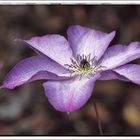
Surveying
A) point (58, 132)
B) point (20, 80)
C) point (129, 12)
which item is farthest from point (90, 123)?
point (20, 80)

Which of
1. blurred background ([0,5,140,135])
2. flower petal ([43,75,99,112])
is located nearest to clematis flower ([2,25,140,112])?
flower petal ([43,75,99,112])

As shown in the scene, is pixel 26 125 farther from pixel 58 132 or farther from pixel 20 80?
pixel 20 80

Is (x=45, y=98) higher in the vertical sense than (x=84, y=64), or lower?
lower

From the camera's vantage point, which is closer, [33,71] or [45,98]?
[33,71]

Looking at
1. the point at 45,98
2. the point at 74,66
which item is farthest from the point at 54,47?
the point at 45,98

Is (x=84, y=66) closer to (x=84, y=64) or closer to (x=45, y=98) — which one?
(x=84, y=64)

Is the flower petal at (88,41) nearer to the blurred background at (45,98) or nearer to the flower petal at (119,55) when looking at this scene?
the flower petal at (119,55)

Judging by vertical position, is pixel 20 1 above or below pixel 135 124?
above
